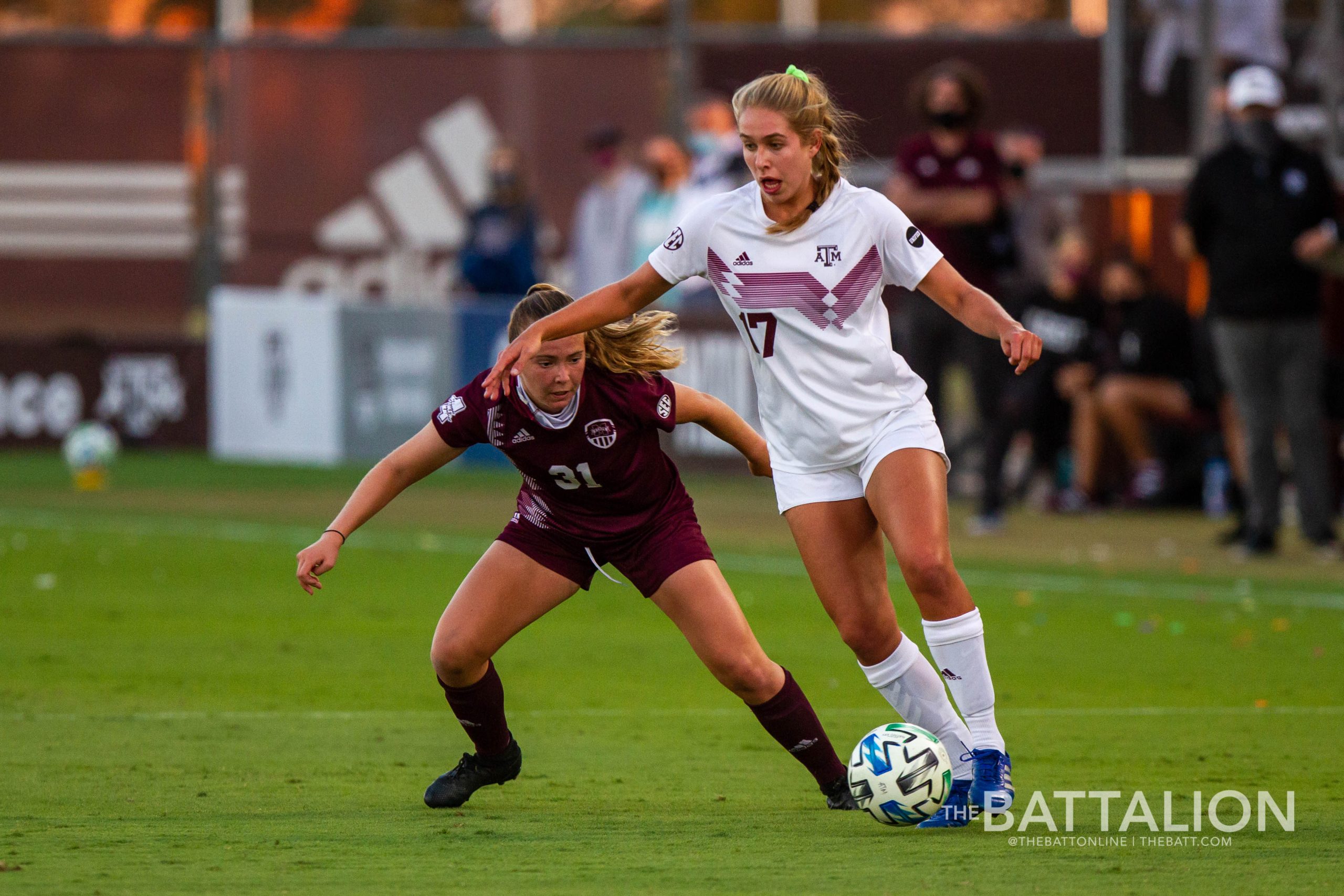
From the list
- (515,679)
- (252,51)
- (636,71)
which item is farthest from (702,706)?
(252,51)

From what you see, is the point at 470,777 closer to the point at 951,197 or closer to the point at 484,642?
the point at 484,642

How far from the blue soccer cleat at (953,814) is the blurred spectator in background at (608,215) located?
11363 mm

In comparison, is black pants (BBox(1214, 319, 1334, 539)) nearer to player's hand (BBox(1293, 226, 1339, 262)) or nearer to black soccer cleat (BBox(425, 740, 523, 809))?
player's hand (BBox(1293, 226, 1339, 262))

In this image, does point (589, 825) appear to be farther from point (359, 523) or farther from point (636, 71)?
point (636, 71)

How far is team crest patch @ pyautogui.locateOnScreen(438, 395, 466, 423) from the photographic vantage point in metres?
5.97

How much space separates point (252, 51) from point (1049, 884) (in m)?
16.2

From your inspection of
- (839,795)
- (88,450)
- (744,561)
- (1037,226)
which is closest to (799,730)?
(839,795)

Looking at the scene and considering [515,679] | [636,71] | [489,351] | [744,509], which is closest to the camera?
[515,679]

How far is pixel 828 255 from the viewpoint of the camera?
5809 mm

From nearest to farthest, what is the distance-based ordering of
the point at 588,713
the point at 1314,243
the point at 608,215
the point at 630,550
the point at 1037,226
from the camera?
the point at 630,550 → the point at 588,713 → the point at 1314,243 → the point at 1037,226 → the point at 608,215

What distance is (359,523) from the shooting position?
19.7ft

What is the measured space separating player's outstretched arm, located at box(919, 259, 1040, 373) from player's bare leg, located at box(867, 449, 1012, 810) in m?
0.38

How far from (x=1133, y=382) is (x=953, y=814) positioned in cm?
927

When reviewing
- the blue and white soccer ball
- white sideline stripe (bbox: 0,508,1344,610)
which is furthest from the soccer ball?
the blue and white soccer ball
